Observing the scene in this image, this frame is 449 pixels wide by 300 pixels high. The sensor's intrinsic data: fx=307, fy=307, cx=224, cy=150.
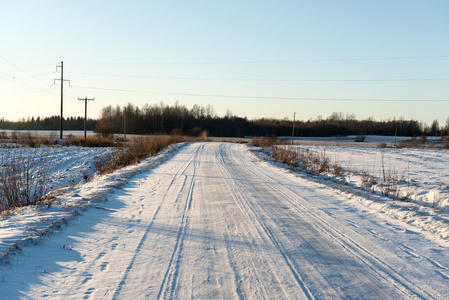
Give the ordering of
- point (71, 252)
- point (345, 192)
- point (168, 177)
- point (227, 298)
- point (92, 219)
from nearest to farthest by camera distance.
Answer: point (227, 298)
point (71, 252)
point (92, 219)
point (345, 192)
point (168, 177)

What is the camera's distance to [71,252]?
171 inches

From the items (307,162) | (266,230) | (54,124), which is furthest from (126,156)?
(54,124)

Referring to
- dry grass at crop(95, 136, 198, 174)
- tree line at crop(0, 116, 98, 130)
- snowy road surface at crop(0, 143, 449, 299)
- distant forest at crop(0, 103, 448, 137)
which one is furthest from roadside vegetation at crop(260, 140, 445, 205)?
tree line at crop(0, 116, 98, 130)

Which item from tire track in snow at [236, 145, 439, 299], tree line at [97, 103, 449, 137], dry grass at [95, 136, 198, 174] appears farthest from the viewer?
tree line at [97, 103, 449, 137]

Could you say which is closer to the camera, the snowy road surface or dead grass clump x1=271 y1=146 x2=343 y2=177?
the snowy road surface

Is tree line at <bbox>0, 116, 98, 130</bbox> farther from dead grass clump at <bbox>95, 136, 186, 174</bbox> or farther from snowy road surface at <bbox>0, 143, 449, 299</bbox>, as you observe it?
snowy road surface at <bbox>0, 143, 449, 299</bbox>

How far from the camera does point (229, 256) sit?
4.32 meters

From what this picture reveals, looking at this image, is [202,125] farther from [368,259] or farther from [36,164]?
[368,259]

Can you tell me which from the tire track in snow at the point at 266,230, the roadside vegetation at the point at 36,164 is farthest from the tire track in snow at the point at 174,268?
the roadside vegetation at the point at 36,164

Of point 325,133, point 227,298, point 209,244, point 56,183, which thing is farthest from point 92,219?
point 325,133

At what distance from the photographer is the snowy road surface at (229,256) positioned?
340 cm

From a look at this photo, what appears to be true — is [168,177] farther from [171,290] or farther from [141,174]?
[171,290]

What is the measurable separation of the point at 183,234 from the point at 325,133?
112m

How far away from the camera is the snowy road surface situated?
11.2 feet
